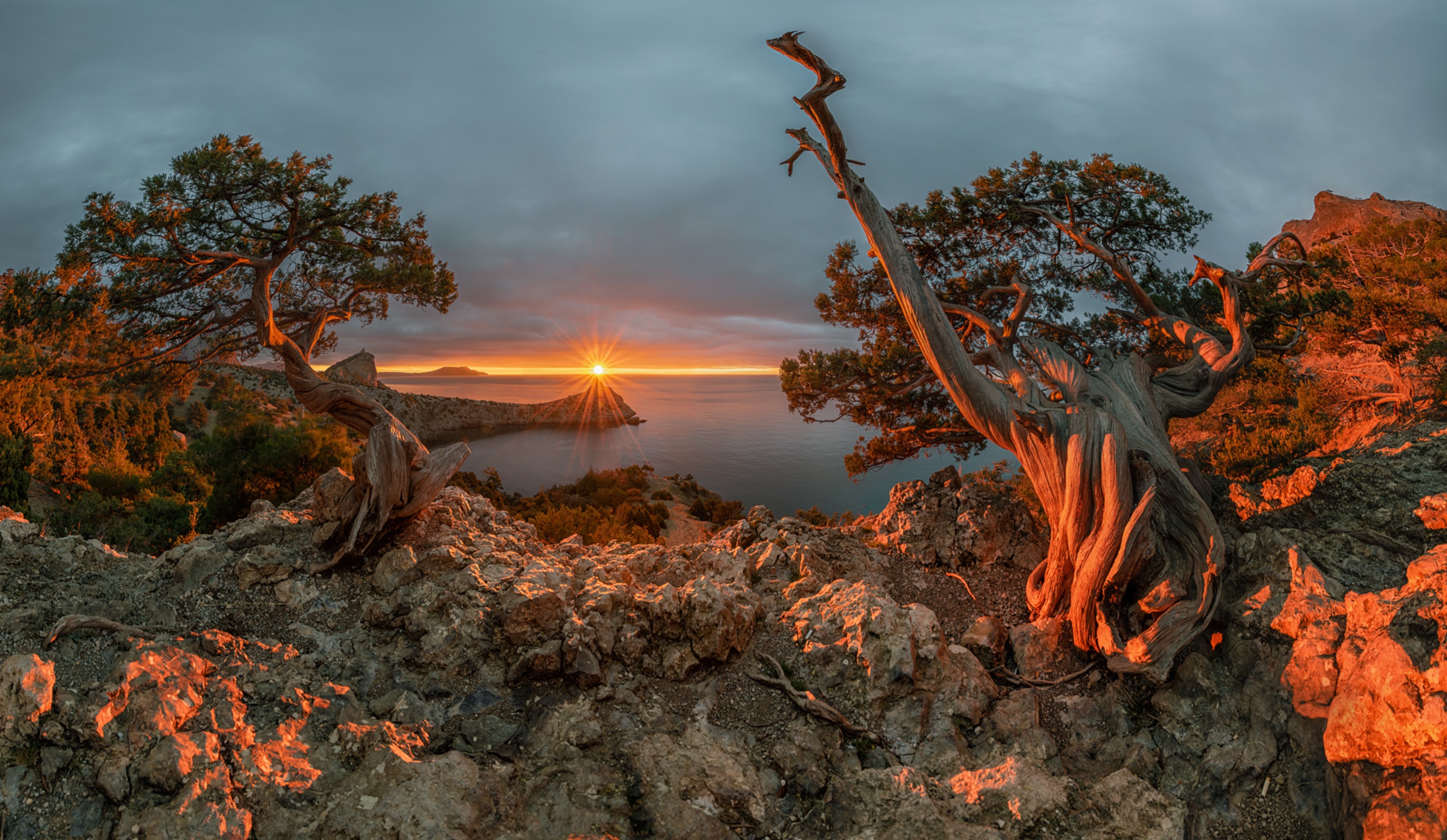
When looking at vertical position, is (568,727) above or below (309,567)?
below

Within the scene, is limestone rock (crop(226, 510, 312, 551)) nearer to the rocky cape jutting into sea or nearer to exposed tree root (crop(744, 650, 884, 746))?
exposed tree root (crop(744, 650, 884, 746))

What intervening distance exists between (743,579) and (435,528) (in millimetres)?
4045

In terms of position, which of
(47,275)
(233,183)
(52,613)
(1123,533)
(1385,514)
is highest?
(233,183)

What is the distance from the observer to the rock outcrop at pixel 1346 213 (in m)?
20.9

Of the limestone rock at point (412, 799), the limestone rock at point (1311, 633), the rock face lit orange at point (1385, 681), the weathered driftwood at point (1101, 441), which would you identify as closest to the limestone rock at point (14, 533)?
the limestone rock at point (412, 799)

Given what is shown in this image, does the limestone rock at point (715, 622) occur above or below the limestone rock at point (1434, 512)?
below

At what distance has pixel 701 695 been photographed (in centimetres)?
501

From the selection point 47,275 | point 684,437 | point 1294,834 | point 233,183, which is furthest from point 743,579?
point 684,437

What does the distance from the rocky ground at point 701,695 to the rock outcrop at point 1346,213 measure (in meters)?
21.5

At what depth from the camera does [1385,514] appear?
18.5ft

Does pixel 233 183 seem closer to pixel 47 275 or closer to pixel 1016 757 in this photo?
pixel 47 275

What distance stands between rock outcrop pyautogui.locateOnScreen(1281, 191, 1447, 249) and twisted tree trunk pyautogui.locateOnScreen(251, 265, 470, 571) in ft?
87.3

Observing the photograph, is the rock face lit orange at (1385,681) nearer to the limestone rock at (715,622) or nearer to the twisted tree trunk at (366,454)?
the limestone rock at (715,622)

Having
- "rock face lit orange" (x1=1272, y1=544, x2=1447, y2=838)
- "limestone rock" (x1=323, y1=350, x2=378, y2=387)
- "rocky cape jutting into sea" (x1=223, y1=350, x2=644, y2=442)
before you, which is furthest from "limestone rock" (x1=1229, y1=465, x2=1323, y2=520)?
"limestone rock" (x1=323, y1=350, x2=378, y2=387)
